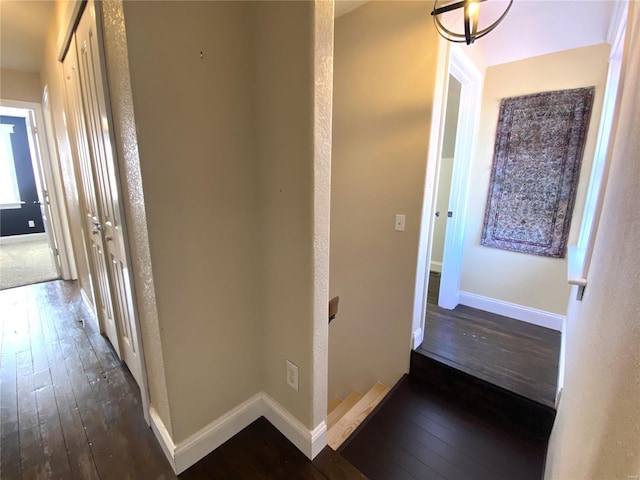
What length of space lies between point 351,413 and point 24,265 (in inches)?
193

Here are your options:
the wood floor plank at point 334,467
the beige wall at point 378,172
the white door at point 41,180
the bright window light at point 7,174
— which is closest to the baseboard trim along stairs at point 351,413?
the beige wall at point 378,172

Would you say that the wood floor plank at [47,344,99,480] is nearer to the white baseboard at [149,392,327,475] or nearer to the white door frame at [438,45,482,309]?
the white baseboard at [149,392,327,475]

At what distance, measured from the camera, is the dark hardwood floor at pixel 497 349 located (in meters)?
1.73

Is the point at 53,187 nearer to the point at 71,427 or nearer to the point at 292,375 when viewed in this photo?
the point at 71,427

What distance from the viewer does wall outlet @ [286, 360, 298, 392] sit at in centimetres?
133

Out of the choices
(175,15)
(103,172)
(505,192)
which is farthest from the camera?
(505,192)

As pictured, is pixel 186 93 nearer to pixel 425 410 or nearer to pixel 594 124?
pixel 425 410

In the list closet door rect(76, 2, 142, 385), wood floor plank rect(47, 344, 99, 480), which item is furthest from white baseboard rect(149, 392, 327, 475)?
closet door rect(76, 2, 142, 385)

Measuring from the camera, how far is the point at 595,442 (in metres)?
0.61

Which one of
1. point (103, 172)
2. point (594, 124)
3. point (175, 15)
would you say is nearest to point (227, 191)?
point (175, 15)

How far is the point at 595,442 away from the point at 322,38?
4.43 feet

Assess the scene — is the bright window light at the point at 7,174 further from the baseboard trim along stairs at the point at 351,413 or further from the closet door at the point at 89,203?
the baseboard trim along stairs at the point at 351,413

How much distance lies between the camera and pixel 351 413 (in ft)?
6.23

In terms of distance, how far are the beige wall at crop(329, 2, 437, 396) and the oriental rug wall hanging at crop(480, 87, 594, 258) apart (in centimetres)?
119
